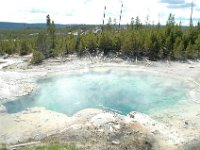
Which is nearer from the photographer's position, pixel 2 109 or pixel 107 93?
pixel 2 109

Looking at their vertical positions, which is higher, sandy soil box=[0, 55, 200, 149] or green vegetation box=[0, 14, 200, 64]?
green vegetation box=[0, 14, 200, 64]

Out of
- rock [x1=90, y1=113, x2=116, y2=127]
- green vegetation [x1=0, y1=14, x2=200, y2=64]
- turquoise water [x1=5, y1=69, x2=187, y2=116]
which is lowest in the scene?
turquoise water [x1=5, y1=69, x2=187, y2=116]

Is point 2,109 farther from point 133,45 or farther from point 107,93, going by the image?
point 133,45

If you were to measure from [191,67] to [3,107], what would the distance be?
28.1 meters

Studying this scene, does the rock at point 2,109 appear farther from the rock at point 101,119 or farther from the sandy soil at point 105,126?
the rock at point 101,119

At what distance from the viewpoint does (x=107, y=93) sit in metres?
38.8

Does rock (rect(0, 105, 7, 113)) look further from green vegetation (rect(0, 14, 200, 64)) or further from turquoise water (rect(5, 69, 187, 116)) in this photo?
green vegetation (rect(0, 14, 200, 64))

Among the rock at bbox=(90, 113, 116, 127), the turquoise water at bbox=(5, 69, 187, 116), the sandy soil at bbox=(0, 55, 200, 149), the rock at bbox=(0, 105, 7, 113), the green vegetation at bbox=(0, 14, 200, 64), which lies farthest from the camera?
the green vegetation at bbox=(0, 14, 200, 64)

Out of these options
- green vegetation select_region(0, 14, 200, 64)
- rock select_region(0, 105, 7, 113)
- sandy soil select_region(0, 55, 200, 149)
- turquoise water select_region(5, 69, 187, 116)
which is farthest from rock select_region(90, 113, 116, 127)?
green vegetation select_region(0, 14, 200, 64)

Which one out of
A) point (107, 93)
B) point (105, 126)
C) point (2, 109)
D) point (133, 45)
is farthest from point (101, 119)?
point (133, 45)

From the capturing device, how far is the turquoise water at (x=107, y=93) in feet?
111

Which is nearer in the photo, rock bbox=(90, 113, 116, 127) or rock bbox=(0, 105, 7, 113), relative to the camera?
rock bbox=(90, 113, 116, 127)

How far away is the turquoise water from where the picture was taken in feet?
111

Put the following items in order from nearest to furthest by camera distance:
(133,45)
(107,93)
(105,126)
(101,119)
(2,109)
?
1. (105,126)
2. (101,119)
3. (2,109)
4. (107,93)
5. (133,45)
